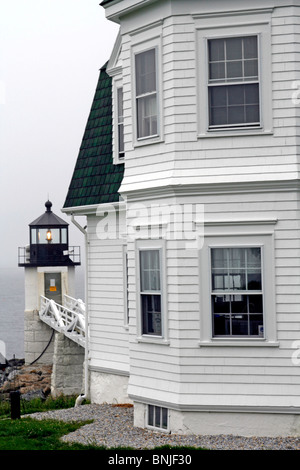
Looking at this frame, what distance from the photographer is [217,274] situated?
47.2 ft

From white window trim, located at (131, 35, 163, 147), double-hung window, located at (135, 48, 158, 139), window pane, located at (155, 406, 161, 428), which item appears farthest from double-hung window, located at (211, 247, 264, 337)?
double-hung window, located at (135, 48, 158, 139)

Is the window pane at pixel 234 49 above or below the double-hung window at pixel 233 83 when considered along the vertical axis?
above

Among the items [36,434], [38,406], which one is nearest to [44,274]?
[38,406]

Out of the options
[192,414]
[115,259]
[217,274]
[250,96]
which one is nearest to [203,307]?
[217,274]

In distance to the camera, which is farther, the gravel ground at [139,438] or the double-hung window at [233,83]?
the double-hung window at [233,83]

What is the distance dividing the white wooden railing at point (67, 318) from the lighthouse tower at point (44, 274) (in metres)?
0.61

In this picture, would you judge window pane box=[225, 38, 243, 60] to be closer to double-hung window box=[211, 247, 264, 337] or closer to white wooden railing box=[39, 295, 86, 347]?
double-hung window box=[211, 247, 264, 337]

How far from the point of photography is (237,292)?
14.3 meters

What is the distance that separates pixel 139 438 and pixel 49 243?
80.0ft

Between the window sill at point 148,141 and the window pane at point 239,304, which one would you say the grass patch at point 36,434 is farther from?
the window sill at point 148,141

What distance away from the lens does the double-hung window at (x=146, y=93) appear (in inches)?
596

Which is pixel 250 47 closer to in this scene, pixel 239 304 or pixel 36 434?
pixel 239 304

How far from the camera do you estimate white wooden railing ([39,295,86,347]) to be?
1100 inches

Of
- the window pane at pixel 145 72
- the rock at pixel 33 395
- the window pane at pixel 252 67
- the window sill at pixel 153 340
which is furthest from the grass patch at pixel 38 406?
the window pane at pixel 252 67
